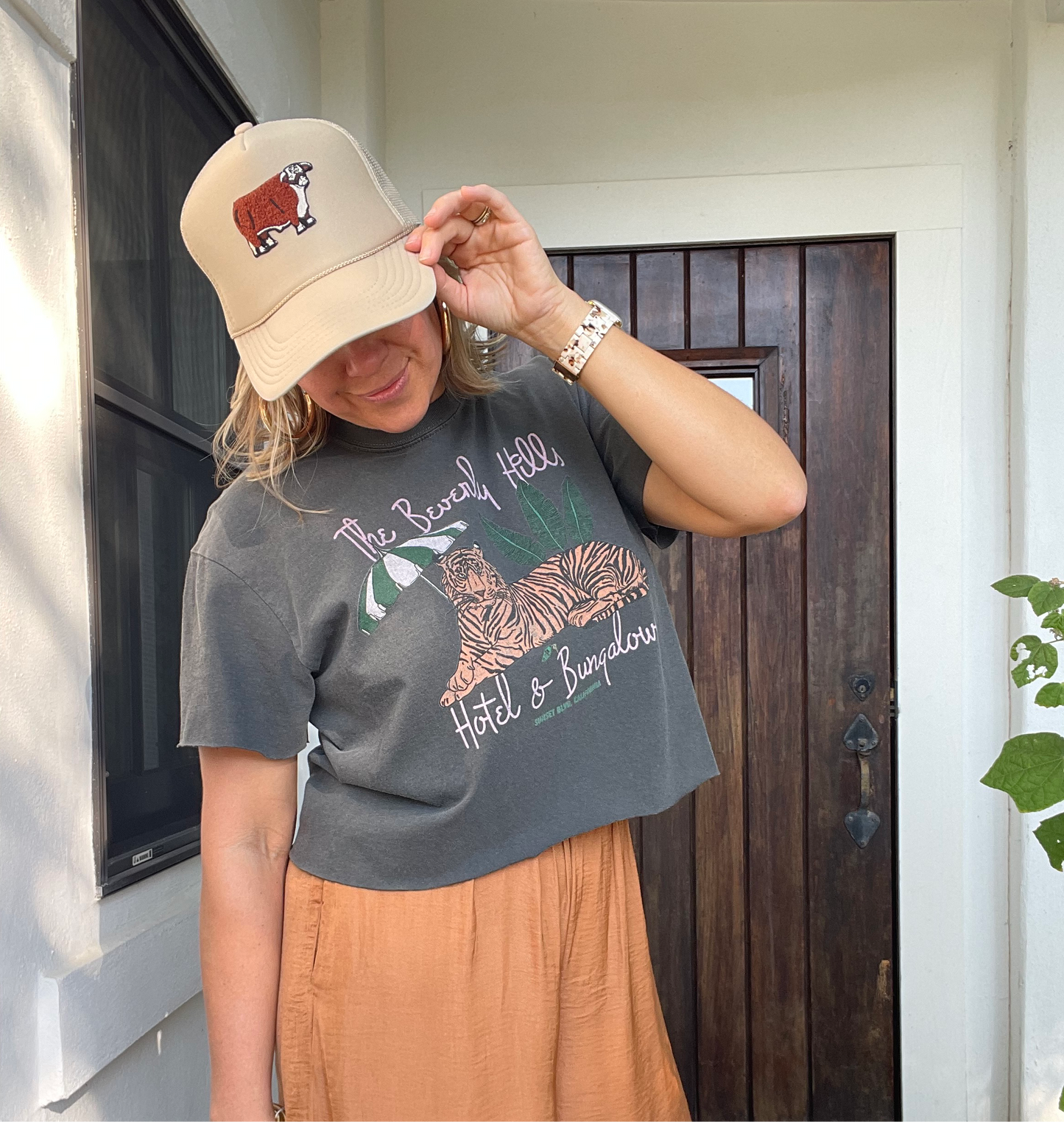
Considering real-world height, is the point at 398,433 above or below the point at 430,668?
above

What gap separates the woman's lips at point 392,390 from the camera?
35.3 inches

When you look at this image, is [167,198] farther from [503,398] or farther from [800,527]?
[800,527]

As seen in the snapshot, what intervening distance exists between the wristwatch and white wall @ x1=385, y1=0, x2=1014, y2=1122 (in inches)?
62.8

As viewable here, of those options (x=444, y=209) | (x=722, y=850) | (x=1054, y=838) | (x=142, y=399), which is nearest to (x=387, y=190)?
(x=444, y=209)

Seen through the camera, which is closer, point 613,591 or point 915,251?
point 613,591

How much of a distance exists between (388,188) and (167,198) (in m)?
0.85

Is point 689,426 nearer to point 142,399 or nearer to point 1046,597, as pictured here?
point 1046,597

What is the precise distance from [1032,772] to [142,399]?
126 cm

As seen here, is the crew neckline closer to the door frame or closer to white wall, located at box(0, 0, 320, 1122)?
white wall, located at box(0, 0, 320, 1122)

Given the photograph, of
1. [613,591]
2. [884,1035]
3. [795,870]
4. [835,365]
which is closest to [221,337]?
[613,591]

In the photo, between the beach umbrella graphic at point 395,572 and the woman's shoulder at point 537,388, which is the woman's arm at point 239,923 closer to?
the beach umbrella graphic at point 395,572

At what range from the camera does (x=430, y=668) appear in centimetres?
91

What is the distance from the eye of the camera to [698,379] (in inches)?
35.9

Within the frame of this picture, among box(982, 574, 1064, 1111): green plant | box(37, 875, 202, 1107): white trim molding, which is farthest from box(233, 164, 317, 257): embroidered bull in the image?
box(982, 574, 1064, 1111): green plant
